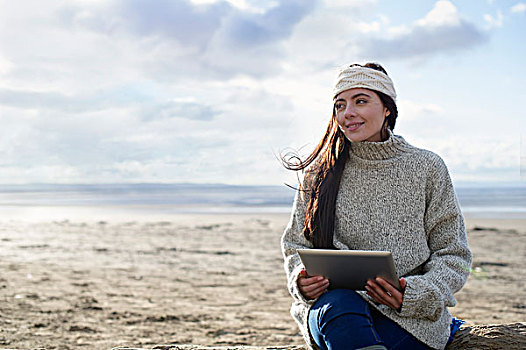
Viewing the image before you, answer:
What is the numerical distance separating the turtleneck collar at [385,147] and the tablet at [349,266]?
661mm

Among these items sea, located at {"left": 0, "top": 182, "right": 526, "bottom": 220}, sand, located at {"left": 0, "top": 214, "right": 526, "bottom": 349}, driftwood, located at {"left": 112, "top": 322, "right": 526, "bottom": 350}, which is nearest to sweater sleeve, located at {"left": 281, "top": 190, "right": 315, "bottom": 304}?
driftwood, located at {"left": 112, "top": 322, "right": 526, "bottom": 350}

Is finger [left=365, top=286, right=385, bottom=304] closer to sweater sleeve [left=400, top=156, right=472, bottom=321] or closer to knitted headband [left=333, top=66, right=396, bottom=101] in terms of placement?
sweater sleeve [left=400, top=156, right=472, bottom=321]

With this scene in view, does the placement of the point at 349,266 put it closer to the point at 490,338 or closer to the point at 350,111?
the point at 350,111

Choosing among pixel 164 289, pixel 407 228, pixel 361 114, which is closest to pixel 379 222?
pixel 407 228

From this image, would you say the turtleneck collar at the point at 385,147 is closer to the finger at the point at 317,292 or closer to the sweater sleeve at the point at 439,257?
the sweater sleeve at the point at 439,257

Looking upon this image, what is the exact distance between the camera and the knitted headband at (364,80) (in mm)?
2740

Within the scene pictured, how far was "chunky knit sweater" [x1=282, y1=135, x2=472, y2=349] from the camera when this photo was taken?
2.56m

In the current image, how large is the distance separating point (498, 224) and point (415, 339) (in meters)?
14.1

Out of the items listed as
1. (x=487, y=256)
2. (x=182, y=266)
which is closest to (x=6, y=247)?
(x=182, y=266)

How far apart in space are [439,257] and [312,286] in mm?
628

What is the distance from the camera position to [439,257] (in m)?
2.64

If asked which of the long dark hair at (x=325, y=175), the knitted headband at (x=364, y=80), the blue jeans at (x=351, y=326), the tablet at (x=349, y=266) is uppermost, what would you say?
the knitted headband at (x=364, y=80)

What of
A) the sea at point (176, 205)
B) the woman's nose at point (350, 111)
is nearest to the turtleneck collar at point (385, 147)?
the woman's nose at point (350, 111)

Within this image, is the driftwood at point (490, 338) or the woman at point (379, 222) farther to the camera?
the driftwood at point (490, 338)
